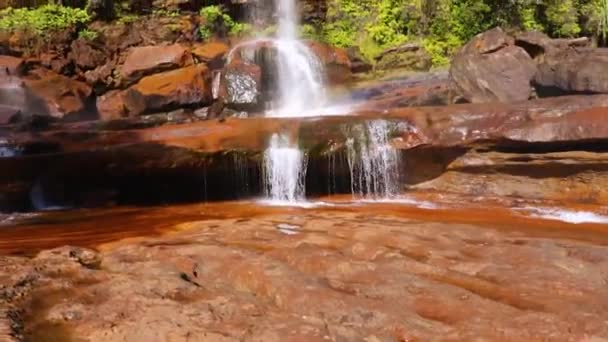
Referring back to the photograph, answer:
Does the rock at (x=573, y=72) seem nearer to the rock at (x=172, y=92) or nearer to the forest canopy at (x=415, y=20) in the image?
the forest canopy at (x=415, y=20)

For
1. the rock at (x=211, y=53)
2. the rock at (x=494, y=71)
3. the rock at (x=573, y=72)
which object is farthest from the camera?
the rock at (x=211, y=53)

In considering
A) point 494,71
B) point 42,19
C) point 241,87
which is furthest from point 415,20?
point 42,19

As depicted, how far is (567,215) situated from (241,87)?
7508 mm

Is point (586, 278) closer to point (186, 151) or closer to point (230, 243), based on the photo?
point (230, 243)

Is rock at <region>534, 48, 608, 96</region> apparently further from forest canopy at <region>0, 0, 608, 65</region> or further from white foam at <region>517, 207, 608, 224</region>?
forest canopy at <region>0, 0, 608, 65</region>

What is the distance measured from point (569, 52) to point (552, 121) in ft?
11.2

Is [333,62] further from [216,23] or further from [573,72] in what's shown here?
[573,72]

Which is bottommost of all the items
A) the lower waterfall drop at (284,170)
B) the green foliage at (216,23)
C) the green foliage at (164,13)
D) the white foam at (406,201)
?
the white foam at (406,201)

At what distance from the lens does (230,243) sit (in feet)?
16.7

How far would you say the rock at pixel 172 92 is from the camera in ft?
40.2

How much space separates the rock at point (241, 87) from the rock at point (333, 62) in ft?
8.40

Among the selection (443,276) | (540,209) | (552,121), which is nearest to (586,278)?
(443,276)

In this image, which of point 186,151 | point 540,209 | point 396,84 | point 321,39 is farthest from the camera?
point 321,39

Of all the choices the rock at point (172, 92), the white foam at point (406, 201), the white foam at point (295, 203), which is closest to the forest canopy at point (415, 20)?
the rock at point (172, 92)
